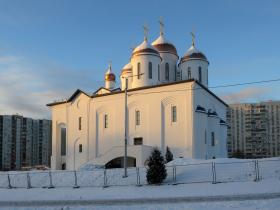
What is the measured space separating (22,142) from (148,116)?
195 ft

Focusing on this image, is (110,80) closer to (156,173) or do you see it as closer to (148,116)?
(148,116)

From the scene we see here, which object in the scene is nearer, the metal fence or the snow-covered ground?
the snow-covered ground

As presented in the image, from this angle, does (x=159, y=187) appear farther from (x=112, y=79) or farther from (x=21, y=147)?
(x=21, y=147)

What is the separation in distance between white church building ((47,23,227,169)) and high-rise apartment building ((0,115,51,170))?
38995 millimetres

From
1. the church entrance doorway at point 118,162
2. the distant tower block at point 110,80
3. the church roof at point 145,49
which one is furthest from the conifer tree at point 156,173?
the distant tower block at point 110,80

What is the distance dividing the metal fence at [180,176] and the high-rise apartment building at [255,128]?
69.0m

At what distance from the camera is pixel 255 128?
328 ft

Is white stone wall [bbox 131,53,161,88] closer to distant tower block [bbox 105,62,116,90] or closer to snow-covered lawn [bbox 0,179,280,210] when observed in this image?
distant tower block [bbox 105,62,116,90]

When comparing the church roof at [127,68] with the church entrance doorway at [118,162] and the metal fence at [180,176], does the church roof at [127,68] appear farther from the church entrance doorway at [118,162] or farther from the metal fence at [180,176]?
the metal fence at [180,176]

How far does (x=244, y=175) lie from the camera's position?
2608cm

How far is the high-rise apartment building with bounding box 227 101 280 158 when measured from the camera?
97.6m

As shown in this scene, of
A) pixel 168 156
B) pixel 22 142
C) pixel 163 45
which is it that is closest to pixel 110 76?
pixel 163 45

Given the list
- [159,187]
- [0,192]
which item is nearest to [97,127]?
[0,192]

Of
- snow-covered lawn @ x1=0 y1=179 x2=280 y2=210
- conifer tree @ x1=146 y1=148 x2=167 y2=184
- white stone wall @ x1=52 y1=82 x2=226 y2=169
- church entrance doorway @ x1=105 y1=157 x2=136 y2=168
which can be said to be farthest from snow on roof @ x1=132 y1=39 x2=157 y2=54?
snow-covered lawn @ x1=0 y1=179 x2=280 y2=210
